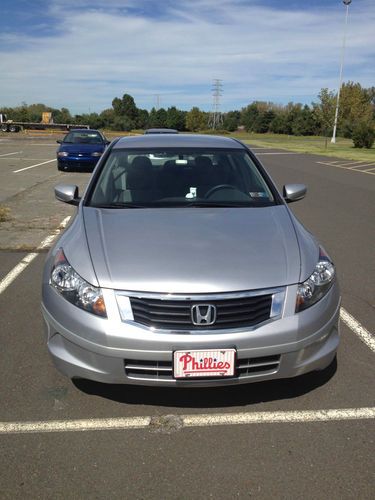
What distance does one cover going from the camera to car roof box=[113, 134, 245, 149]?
4344 millimetres

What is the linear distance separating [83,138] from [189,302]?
53.7 feet

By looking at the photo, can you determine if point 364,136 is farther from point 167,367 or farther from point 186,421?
point 167,367

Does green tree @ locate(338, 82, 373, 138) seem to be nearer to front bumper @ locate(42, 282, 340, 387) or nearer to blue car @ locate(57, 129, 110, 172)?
blue car @ locate(57, 129, 110, 172)

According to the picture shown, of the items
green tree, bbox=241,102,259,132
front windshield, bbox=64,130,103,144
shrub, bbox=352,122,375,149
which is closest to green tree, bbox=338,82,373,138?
shrub, bbox=352,122,375,149

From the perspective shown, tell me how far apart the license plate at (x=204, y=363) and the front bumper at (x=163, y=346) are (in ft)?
0.10

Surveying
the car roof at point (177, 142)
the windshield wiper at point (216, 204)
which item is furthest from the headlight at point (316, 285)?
the car roof at point (177, 142)

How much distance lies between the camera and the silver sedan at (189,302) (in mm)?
2482

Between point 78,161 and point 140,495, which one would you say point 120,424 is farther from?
point 78,161

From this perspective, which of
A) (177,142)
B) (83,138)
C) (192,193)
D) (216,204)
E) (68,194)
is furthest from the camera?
(83,138)

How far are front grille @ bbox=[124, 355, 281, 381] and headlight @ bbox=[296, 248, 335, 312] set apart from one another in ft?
1.09

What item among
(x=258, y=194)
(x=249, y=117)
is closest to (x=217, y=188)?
(x=258, y=194)

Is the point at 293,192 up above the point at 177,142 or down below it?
below

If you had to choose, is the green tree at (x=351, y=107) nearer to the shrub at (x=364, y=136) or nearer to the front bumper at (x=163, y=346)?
the shrub at (x=364, y=136)

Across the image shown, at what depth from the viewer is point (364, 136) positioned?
3541 centimetres
